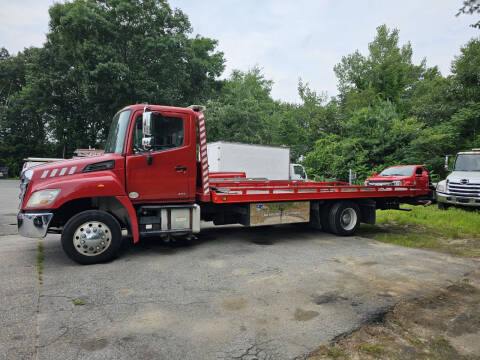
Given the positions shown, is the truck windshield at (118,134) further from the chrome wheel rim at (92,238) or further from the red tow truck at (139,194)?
the chrome wheel rim at (92,238)

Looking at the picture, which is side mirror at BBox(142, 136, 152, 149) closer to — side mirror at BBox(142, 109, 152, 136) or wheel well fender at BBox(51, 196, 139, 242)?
side mirror at BBox(142, 109, 152, 136)

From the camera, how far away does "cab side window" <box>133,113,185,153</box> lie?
5.99 m

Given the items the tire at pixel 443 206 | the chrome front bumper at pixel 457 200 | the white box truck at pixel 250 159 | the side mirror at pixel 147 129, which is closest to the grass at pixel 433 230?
the chrome front bumper at pixel 457 200

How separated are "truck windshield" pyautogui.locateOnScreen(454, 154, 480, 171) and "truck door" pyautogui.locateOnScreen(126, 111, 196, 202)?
1133 centimetres

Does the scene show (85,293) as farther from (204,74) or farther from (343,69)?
(343,69)

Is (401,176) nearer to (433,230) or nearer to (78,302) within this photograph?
(433,230)

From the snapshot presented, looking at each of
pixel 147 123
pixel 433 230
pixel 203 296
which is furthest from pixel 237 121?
pixel 203 296

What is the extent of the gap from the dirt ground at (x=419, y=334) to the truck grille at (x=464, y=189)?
859cm

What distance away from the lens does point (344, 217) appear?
8445mm

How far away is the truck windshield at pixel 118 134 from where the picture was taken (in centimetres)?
605

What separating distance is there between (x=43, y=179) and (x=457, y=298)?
6409 millimetres

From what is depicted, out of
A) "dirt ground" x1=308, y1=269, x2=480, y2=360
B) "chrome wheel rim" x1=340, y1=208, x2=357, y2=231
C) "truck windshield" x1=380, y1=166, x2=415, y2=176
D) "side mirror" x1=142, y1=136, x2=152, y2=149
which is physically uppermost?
"side mirror" x1=142, y1=136, x2=152, y2=149

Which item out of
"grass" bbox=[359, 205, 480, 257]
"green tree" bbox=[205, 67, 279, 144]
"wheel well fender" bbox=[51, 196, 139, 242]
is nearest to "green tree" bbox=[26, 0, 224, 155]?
"green tree" bbox=[205, 67, 279, 144]

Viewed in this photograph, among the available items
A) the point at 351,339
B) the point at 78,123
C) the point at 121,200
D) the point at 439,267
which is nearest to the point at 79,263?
the point at 121,200
